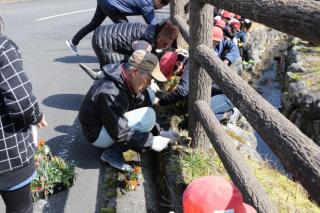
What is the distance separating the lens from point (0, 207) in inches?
114

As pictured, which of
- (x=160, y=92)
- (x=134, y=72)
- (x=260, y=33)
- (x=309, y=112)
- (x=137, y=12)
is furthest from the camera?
(x=260, y=33)

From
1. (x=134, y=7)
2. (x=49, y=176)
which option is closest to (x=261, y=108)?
(x=49, y=176)

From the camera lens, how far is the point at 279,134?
1.94m

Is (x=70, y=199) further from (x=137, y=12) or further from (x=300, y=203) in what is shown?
(x=137, y=12)

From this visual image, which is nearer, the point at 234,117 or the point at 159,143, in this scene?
the point at 159,143

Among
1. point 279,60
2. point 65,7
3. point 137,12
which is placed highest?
point 137,12

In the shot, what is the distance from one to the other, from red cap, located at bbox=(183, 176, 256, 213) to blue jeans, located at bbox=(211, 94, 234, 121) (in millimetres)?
2619

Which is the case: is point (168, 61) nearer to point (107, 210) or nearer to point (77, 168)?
point (77, 168)

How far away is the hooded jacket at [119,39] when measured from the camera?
4570 mm

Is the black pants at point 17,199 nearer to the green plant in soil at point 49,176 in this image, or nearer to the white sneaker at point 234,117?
the green plant in soil at point 49,176

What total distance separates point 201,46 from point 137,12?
2.51 m

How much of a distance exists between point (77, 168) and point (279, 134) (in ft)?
6.35

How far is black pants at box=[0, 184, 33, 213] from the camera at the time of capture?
7.34 ft

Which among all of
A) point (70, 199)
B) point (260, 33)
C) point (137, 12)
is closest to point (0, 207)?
point (70, 199)
